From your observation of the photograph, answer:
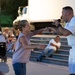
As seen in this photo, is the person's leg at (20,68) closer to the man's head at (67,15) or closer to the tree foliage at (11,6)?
the man's head at (67,15)

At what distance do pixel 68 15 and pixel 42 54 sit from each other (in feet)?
34.8

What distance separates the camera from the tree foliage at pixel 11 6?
43812mm

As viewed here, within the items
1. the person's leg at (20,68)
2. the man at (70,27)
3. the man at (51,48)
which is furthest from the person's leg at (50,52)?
the man at (70,27)

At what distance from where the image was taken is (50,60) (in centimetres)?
1561

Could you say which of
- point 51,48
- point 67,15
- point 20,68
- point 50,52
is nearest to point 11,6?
point 50,52

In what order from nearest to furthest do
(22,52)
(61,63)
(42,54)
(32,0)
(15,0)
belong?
(22,52)
(61,63)
(42,54)
(32,0)
(15,0)

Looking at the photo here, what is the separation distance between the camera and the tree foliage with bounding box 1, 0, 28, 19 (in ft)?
144

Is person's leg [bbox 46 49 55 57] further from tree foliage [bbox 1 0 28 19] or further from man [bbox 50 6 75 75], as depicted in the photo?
tree foliage [bbox 1 0 28 19]

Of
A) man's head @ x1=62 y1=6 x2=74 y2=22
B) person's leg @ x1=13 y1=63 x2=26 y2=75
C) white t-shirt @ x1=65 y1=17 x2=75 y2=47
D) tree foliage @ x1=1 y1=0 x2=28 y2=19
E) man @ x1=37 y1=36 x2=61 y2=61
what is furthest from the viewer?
tree foliage @ x1=1 y1=0 x2=28 y2=19

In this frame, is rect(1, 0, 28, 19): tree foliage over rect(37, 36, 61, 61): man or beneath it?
over

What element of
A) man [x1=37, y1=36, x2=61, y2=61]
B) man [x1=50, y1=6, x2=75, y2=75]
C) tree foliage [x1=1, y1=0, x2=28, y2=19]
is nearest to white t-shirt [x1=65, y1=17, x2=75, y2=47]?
man [x1=50, y1=6, x2=75, y2=75]

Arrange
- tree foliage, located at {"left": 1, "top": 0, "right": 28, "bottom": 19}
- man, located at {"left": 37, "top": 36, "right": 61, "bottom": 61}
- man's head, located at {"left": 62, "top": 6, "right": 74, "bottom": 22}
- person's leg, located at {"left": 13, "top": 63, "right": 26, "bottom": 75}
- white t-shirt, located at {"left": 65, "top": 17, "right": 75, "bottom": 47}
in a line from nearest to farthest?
white t-shirt, located at {"left": 65, "top": 17, "right": 75, "bottom": 47}
man's head, located at {"left": 62, "top": 6, "right": 74, "bottom": 22}
person's leg, located at {"left": 13, "top": 63, "right": 26, "bottom": 75}
man, located at {"left": 37, "top": 36, "right": 61, "bottom": 61}
tree foliage, located at {"left": 1, "top": 0, "right": 28, "bottom": 19}

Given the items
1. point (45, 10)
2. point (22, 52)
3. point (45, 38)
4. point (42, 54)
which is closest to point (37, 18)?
point (45, 10)

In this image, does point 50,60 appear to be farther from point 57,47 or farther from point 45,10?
point 45,10
